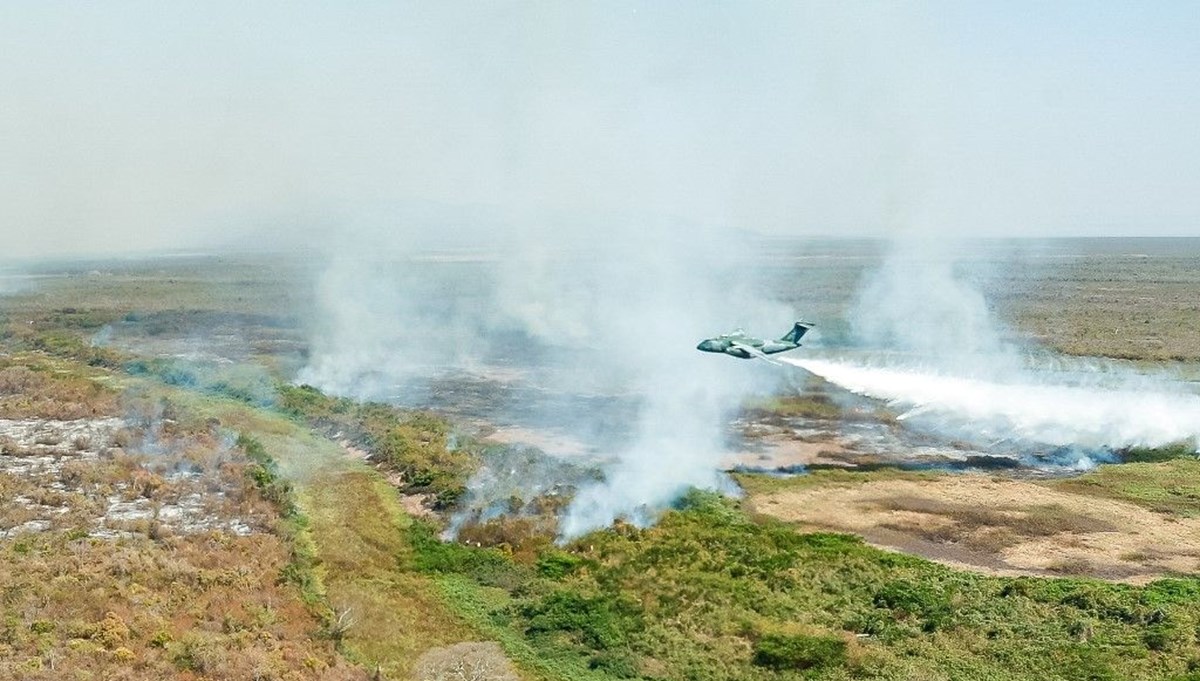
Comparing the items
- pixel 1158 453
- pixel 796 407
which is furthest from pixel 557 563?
pixel 1158 453

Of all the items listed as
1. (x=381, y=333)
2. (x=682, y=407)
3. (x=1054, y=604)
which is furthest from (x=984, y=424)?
(x=381, y=333)

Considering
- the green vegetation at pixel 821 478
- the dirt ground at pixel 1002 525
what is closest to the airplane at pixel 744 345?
the green vegetation at pixel 821 478

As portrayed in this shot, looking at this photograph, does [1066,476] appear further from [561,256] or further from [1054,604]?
[561,256]

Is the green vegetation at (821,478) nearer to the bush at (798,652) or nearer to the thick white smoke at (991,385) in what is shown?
the thick white smoke at (991,385)

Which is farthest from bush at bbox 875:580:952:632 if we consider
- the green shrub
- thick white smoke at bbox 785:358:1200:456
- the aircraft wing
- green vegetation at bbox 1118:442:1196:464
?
green vegetation at bbox 1118:442:1196:464

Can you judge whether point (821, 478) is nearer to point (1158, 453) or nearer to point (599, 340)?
point (1158, 453)
